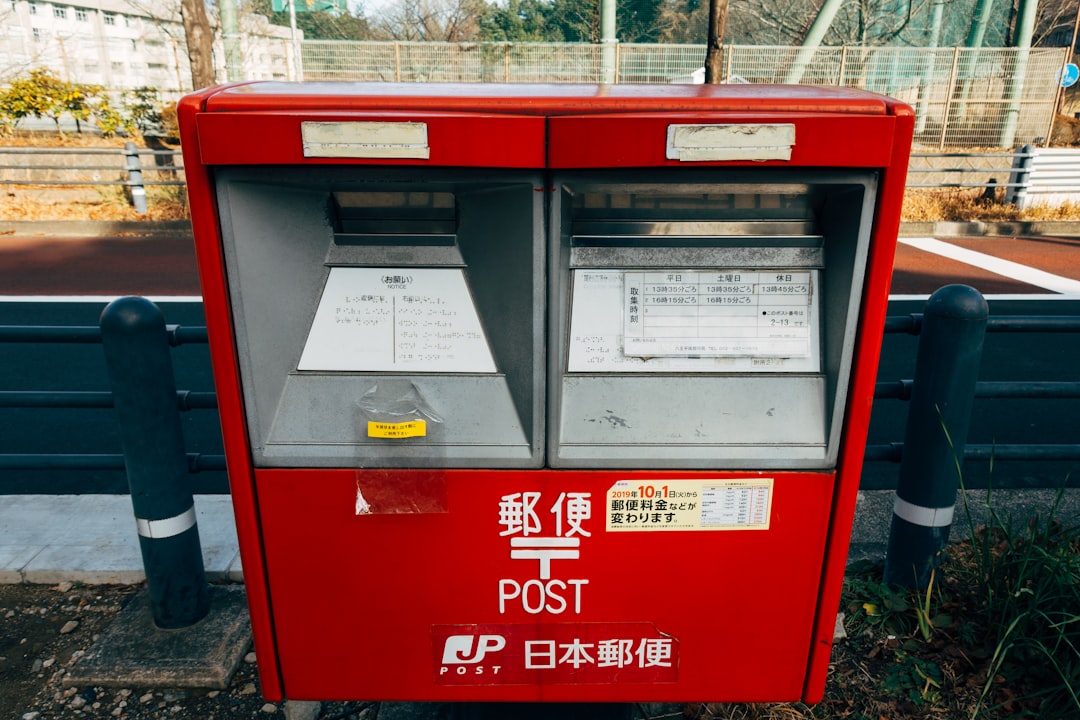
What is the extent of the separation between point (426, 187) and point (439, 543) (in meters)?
0.84

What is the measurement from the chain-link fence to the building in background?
1804mm

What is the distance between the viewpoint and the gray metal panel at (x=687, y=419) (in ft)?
5.90

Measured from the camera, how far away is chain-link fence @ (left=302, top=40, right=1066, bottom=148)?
13086 millimetres

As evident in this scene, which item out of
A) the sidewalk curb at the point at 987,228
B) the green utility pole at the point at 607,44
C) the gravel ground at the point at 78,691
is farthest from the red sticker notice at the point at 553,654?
the green utility pole at the point at 607,44

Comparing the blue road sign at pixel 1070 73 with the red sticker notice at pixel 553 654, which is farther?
the blue road sign at pixel 1070 73

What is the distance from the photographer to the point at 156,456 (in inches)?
98.7

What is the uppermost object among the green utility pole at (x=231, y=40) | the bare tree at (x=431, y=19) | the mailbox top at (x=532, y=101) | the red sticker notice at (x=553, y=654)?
the bare tree at (x=431, y=19)

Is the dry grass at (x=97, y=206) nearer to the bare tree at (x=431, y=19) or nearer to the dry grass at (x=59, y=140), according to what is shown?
the dry grass at (x=59, y=140)

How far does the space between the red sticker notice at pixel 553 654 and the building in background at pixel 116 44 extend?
13335mm

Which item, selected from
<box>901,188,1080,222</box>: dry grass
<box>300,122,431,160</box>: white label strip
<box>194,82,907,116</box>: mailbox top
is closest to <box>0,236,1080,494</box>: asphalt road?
<box>901,188,1080,222</box>: dry grass

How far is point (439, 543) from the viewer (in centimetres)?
191

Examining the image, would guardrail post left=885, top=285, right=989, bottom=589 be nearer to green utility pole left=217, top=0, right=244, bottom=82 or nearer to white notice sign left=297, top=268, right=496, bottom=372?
white notice sign left=297, top=268, right=496, bottom=372

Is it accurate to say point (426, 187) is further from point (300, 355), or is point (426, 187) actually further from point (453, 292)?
point (300, 355)

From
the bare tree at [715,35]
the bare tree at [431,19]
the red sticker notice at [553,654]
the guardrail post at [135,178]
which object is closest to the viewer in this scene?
the red sticker notice at [553,654]
